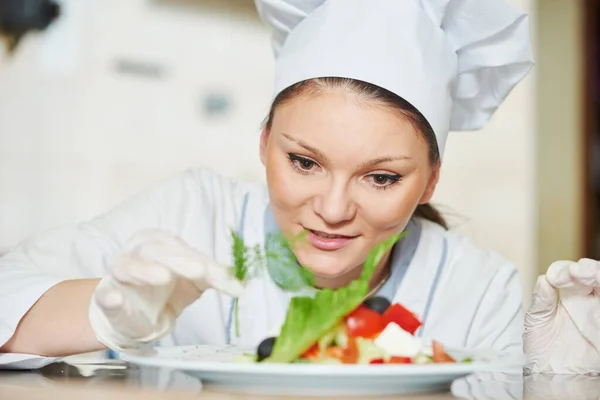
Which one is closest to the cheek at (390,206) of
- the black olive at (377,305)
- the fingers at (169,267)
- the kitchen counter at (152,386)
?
the black olive at (377,305)

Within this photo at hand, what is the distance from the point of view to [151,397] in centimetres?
75

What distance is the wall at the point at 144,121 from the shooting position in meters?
3.17

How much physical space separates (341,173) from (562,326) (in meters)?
0.37

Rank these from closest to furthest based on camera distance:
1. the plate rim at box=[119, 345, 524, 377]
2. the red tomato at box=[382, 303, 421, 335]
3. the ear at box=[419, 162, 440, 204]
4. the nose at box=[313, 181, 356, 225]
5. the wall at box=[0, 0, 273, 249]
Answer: the plate rim at box=[119, 345, 524, 377], the red tomato at box=[382, 303, 421, 335], the nose at box=[313, 181, 356, 225], the ear at box=[419, 162, 440, 204], the wall at box=[0, 0, 273, 249]

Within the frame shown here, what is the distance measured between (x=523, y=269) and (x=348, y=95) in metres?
2.29

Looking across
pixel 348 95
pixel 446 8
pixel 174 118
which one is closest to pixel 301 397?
pixel 348 95

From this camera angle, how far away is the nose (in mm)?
1215

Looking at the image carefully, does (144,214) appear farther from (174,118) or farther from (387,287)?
(174,118)

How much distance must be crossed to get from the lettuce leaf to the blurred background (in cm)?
235

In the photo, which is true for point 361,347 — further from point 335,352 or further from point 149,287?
point 149,287

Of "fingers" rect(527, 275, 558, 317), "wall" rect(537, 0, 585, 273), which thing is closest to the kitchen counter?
"fingers" rect(527, 275, 558, 317)

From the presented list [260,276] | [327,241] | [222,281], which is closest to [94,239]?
[260,276]

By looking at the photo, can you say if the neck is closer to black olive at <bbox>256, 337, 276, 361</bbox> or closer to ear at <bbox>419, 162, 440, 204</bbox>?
ear at <bbox>419, 162, 440, 204</bbox>

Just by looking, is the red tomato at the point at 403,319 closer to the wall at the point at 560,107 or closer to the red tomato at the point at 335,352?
the red tomato at the point at 335,352
